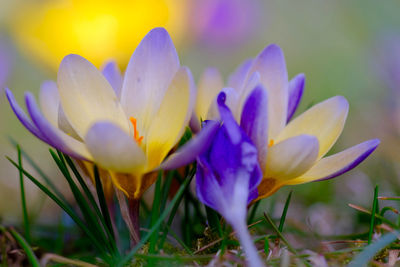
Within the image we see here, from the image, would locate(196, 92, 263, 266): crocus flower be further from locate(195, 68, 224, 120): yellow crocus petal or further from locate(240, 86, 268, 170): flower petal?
locate(195, 68, 224, 120): yellow crocus petal

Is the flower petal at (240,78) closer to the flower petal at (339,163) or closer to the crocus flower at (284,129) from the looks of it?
the crocus flower at (284,129)

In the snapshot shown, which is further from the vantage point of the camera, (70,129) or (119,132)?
(70,129)

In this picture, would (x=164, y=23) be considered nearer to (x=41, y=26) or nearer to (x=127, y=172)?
(x=41, y=26)

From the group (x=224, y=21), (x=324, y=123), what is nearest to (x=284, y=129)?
(x=324, y=123)

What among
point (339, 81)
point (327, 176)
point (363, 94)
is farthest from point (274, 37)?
point (327, 176)

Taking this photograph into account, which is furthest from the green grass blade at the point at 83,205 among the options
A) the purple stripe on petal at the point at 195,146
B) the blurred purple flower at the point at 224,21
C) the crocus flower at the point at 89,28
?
the blurred purple flower at the point at 224,21

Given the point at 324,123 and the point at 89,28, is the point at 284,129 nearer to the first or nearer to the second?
the point at 324,123

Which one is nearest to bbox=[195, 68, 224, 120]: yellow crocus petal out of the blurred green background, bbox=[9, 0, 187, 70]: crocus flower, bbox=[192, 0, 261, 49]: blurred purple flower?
the blurred green background
